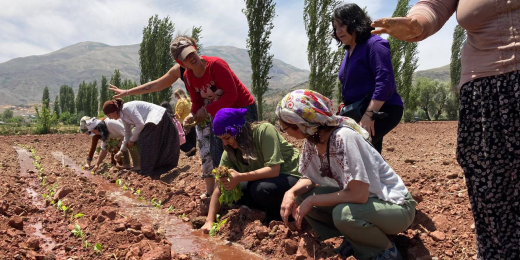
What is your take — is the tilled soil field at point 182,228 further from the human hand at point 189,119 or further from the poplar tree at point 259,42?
the poplar tree at point 259,42

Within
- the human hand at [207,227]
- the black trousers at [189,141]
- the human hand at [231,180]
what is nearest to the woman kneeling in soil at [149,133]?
the black trousers at [189,141]

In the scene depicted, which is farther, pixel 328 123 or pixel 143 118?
pixel 143 118

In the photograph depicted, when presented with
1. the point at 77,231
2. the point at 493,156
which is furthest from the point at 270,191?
the point at 493,156

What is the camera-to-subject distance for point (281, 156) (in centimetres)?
304

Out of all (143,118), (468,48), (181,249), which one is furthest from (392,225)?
(143,118)

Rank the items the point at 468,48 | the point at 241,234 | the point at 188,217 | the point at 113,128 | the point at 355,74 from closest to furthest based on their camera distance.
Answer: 1. the point at 468,48
2. the point at 355,74
3. the point at 241,234
4. the point at 188,217
5. the point at 113,128

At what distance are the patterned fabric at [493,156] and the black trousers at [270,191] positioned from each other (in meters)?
1.46

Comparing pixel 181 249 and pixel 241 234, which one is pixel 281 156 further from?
pixel 181 249

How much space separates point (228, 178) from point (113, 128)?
14.4 ft

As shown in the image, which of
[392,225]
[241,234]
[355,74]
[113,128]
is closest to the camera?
[392,225]

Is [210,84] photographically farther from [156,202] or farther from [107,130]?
[107,130]

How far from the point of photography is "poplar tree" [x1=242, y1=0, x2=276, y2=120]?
51.3ft

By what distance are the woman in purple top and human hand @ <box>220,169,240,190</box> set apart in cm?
97

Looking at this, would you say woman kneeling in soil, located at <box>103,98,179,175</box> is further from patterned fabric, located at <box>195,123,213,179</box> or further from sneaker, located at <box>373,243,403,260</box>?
sneaker, located at <box>373,243,403,260</box>
